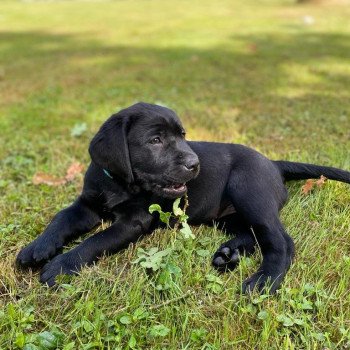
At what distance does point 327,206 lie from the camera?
3525mm

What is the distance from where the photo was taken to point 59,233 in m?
3.16

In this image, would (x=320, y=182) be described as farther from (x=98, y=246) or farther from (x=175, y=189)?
(x=98, y=246)

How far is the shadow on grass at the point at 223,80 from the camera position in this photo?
604 cm

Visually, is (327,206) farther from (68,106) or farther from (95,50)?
(95,50)

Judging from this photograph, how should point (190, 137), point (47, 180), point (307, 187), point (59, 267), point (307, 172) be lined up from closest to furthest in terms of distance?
point (59, 267) → point (307, 172) → point (307, 187) → point (47, 180) → point (190, 137)

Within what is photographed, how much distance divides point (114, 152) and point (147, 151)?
0.81ft

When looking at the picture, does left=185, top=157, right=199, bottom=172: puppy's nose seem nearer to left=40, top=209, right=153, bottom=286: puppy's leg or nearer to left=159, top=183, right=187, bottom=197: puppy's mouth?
left=159, top=183, right=187, bottom=197: puppy's mouth

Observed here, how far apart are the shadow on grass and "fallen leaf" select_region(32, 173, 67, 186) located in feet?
6.11

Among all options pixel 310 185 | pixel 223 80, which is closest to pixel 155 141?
pixel 310 185

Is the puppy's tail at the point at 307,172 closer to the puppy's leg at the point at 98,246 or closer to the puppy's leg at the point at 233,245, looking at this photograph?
the puppy's leg at the point at 233,245

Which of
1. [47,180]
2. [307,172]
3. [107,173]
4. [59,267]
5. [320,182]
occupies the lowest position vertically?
[47,180]

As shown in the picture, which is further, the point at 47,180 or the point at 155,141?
the point at 47,180

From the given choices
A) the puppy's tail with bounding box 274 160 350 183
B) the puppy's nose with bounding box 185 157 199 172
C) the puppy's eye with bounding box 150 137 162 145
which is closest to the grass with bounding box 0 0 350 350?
the puppy's tail with bounding box 274 160 350 183

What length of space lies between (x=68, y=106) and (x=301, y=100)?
3597 millimetres
